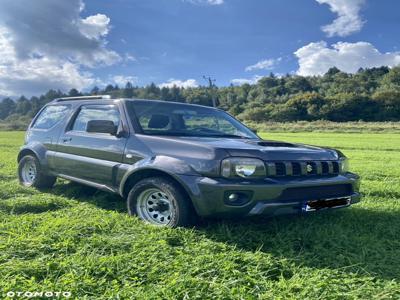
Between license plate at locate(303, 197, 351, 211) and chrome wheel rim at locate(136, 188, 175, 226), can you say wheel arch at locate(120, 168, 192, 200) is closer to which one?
chrome wheel rim at locate(136, 188, 175, 226)

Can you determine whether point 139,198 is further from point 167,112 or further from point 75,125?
point 75,125

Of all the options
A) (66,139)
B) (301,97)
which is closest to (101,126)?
(66,139)

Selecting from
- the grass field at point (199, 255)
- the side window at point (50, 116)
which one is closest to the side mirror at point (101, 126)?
the grass field at point (199, 255)

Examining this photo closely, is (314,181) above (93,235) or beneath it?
above

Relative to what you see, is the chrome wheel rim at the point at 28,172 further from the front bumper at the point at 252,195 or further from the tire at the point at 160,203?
the front bumper at the point at 252,195

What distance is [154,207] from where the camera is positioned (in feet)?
13.5

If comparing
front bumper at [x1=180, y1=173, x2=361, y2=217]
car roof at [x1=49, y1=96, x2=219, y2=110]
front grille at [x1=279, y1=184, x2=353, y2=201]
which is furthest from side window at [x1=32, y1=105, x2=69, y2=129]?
front grille at [x1=279, y1=184, x2=353, y2=201]

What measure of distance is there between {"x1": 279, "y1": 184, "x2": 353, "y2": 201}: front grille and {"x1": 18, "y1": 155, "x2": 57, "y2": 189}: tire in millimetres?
4019

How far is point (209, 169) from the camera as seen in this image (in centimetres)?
357

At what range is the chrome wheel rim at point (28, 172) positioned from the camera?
6.18 m

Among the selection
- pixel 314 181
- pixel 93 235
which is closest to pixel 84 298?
pixel 93 235

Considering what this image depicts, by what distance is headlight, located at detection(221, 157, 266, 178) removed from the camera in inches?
139

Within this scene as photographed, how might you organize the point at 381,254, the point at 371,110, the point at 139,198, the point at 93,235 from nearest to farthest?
the point at 381,254 → the point at 93,235 → the point at 139,198 → the point at 371,110

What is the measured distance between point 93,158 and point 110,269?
2.18 meters
